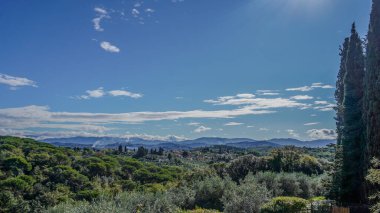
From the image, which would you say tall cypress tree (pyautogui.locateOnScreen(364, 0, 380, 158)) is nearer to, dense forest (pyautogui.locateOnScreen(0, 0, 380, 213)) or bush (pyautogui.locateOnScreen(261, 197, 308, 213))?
dense forest (pyautogui.locateOnScreen(0, 0, 380, 213))

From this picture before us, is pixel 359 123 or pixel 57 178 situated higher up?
pixel 359 123

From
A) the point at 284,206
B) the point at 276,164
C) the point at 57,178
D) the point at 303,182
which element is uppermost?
the point at 276,164

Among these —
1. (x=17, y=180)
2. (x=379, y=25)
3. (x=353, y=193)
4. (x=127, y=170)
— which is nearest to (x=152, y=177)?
(x=127, y=170)

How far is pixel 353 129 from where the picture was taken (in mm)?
19359

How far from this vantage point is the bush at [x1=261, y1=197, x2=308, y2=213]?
52.2 ft

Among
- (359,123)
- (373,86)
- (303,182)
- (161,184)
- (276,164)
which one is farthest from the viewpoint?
(161,184)

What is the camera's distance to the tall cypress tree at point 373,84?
623 inches

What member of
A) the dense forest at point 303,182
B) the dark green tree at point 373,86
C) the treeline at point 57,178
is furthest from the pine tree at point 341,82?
the treeline at point 57,178

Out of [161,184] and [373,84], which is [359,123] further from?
[161,184]

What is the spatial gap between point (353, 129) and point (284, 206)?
6215mm

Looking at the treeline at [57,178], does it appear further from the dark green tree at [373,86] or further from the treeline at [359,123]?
the dark green tree at [373,86]

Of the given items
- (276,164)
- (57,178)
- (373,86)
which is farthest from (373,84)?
(57,178)

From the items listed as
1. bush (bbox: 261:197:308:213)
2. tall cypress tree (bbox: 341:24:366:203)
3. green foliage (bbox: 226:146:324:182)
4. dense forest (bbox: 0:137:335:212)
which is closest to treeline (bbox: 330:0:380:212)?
tall cypress tree (bbox: 341:24:366:203)

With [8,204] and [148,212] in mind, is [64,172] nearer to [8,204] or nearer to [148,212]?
[8,204]
